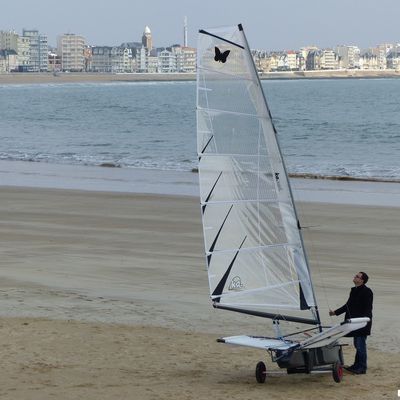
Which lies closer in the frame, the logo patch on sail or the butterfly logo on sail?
the butterfly logo on sail

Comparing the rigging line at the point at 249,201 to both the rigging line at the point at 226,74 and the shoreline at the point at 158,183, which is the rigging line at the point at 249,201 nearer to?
the rigging line at the point at 226,74

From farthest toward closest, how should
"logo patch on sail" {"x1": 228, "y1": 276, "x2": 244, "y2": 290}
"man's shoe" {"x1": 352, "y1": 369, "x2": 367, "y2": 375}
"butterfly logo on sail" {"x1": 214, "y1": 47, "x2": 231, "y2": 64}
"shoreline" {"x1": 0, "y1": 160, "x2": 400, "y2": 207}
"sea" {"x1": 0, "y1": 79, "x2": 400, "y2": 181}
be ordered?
"sea" {"x1": 0, "y1": 79, "x2": 400, "y2": 181}
"shoreline" {"x1": 0, "y1": 160, "x2": 400, "y2": 207}
"man's shoe" {"x1": 352, "y1": 369, "x2": 367, "y2": 375}
"logo patch on sail" {"x1": 228, "y1": 276, "x2": 244, "y2": 290}
"butterfly logo on sail" {"x1": 214, "y1": 47, "x2": 231, "y2": 64}

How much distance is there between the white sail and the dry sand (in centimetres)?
89

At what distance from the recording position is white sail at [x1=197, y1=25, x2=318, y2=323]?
10.9 metres

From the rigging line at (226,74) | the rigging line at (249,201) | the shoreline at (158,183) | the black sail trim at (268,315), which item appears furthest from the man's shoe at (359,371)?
the shoreline at (158,183)

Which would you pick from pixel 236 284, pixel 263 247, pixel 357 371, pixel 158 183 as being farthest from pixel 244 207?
pixel 158 183

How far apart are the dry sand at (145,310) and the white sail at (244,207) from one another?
89cm

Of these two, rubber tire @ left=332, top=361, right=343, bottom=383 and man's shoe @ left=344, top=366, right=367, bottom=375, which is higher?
rubber tire @ left=332, top=361, right=343, bottom=383

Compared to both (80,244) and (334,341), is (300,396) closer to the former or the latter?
(334,341)

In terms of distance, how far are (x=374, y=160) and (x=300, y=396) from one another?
37072mm

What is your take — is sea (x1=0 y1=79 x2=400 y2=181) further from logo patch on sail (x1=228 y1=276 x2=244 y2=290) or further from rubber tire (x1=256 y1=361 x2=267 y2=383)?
rubber tire (x1=256 y1=361 x2=267 y2=383)

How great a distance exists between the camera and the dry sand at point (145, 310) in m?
10.8

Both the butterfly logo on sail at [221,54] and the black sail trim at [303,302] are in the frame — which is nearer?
the butterfly logo on sail at [221,54]

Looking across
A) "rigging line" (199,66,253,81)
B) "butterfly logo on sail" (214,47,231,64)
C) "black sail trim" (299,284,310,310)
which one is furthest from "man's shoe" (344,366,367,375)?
"butterfly logo on sail" (214,47,231,64)
